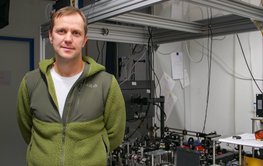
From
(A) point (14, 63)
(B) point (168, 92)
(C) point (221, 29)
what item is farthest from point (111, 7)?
(B) point (168, 92)

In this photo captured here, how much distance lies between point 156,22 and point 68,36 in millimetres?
1234

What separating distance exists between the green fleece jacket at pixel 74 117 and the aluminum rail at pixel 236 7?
0.67 metres

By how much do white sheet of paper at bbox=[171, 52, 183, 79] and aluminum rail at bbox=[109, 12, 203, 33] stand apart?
128cm

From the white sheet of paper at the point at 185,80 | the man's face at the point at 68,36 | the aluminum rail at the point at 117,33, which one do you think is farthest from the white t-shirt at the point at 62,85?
the white sheet of paper at the point at 185,80

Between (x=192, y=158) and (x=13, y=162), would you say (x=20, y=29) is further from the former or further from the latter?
(x=192, y=158)

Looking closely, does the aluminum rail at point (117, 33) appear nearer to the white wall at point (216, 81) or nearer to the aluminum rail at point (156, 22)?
→ the aluminum rail at point (156, 22)

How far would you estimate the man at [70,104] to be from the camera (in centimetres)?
119

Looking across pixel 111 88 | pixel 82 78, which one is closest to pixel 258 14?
pixel 111 88

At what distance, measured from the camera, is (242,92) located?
3.37 m

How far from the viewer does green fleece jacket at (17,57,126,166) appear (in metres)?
1.19

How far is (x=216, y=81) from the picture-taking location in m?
3.68

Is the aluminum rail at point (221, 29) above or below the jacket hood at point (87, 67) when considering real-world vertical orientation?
above

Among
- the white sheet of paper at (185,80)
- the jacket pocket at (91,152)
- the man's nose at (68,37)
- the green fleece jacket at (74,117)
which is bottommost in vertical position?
the jacket pocket at (91,152)

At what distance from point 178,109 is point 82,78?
2954 millimetres
